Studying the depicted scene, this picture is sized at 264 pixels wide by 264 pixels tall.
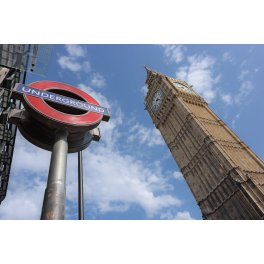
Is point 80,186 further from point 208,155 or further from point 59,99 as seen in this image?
point 208,155

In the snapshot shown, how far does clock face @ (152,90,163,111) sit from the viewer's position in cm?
5974

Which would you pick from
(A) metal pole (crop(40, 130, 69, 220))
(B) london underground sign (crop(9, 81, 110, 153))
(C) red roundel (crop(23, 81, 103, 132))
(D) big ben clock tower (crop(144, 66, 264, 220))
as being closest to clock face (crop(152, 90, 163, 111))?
(D) big ben clock tower (crop(144, 66, 264, 220))

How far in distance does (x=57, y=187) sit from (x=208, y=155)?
38049 millimetres

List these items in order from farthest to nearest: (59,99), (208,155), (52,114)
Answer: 1. (208,155)
2. (59,99)
3. (52,114)

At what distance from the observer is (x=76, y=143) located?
11.5m

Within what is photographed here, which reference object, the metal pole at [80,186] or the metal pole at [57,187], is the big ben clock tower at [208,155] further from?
the metal pole at [57,187]

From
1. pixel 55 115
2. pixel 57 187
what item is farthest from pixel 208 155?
pixel 57 187

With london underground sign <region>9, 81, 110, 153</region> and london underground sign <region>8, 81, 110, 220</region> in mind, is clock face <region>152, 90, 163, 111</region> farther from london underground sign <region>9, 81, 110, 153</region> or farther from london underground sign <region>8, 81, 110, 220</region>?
london underground sign <region>9, 81, 110, 153</region>

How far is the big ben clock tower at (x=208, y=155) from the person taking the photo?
1289 inches

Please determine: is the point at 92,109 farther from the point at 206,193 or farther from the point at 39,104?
the point at 206,193

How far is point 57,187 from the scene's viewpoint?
7.60m

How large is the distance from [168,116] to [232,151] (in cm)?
2049

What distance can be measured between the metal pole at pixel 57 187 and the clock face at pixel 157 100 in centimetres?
5215

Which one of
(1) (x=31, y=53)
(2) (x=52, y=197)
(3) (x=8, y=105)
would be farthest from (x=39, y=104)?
(3) (x=8, y=105)
